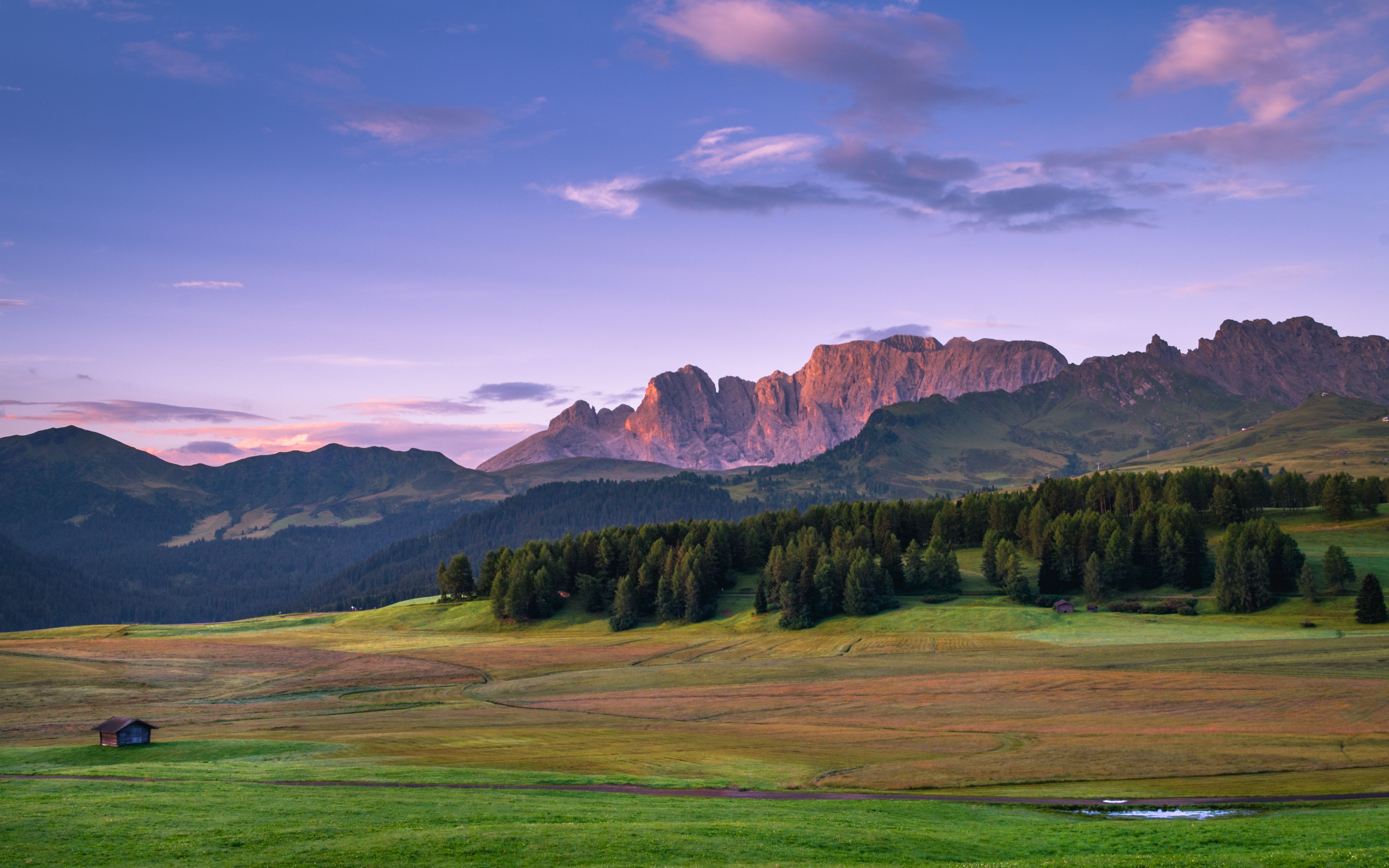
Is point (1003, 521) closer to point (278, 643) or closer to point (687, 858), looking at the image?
point (278, 643)

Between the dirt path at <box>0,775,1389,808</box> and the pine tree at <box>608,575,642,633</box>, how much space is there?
4535 inches

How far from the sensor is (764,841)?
33156mm

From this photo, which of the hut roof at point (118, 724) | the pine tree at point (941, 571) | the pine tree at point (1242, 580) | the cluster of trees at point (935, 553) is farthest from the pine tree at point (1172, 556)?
the hut roof at point (118, 724)

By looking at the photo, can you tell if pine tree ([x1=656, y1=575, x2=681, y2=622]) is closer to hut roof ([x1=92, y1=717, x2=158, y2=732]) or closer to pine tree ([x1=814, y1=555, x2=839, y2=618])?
pine tree ([x1=814, y1=555, x2=839, y2=618])

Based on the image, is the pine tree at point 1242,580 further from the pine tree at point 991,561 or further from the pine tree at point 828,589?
the pine tree at point 828,589

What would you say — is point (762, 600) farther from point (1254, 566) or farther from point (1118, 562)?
point (1254, 566)

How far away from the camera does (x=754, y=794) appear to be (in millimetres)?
47094

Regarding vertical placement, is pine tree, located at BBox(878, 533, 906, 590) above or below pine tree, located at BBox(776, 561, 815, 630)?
above

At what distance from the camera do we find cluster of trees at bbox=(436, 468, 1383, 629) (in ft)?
482

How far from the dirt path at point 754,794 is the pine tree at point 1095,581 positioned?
356 feet

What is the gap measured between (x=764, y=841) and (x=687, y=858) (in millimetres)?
4214

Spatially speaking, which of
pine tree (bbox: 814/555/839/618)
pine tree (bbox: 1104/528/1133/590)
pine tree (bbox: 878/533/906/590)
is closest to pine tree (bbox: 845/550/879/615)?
pine tree (bbox: 814/555/839/618)

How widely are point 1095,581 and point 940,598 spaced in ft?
82.9

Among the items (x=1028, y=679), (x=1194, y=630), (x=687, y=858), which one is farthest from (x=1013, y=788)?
(x=1194, y=630)
